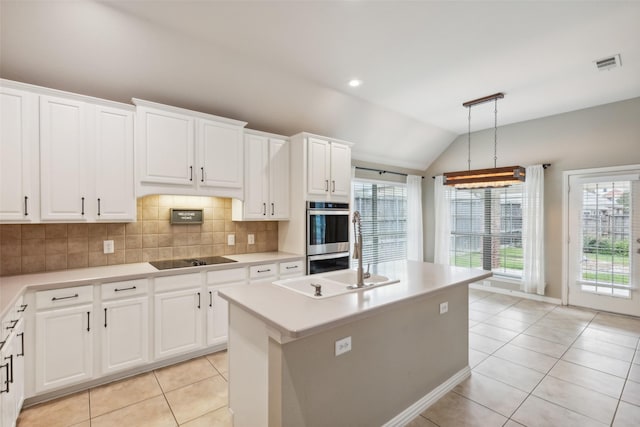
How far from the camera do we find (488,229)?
557 centimetres

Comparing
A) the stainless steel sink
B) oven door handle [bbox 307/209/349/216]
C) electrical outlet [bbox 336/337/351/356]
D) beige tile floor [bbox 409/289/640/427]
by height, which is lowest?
beige tile floor [bbox 409/289/640/427]

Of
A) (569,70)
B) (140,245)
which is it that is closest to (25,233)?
(140,245)

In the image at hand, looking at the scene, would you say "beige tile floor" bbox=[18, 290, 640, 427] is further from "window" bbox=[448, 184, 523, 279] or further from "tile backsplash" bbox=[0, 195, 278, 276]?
"window" bbox=[448, 184, 523, 279]

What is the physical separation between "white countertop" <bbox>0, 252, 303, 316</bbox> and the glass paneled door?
4.85m

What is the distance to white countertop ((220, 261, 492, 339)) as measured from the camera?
1.45 metres

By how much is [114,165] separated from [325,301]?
2.30 meters

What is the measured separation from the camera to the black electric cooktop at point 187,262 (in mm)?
2953

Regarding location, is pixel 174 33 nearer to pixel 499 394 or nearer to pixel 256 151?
pixel 256 151

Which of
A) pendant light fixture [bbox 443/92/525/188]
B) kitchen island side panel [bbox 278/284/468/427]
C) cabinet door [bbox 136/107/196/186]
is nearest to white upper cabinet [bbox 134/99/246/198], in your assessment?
cabinet door [bbox 136/107/196/186]

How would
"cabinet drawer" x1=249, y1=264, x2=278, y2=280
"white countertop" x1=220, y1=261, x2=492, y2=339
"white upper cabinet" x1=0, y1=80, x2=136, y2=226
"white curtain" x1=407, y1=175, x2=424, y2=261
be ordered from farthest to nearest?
"white curtain" x1=407, y1=175, x2=424, y2=261, "cabinet drawer" x1=249, y1=264, x2=278, y2=280, "white upper cabinet" x1=0, y1=80, x2=136, y2=226, "white countertop" x1=220, y1=261, x2=492, y2=339

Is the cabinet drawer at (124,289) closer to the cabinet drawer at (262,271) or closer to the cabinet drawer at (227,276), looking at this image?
the cabinet drawer at (227,276)

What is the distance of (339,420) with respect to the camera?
68.8 inches

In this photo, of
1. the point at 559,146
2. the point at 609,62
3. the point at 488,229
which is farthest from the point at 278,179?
the point at 559,146

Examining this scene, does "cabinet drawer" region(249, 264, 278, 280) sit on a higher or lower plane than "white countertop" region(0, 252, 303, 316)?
lower
